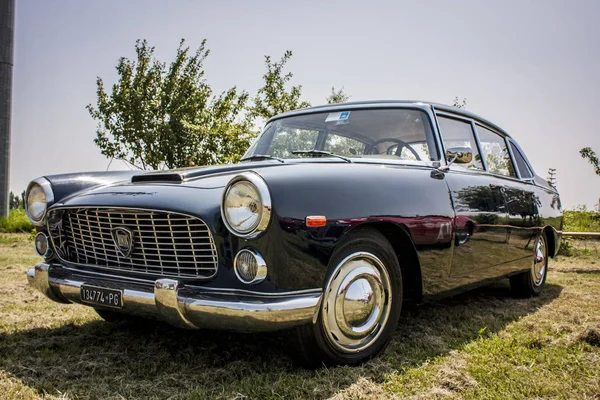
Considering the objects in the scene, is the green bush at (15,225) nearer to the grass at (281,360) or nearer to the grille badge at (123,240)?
the grass at (281,360)

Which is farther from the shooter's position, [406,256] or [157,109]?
[157,109]

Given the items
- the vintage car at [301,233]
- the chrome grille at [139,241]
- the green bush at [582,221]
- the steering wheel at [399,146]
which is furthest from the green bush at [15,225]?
the green bush at [582,221]

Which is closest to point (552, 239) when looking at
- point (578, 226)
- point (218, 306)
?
point (218, 306)

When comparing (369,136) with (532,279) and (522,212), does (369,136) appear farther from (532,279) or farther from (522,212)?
(532,279)

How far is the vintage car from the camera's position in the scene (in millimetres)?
2182

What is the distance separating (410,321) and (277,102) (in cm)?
890

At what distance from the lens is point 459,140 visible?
12.5ft

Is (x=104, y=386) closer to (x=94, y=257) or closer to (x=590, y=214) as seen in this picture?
(x=94, y=257)

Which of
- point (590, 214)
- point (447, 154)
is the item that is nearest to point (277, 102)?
point (590, 214)

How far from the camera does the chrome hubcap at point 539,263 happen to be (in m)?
4.67

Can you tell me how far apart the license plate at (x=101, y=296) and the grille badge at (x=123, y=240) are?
7.8 inches

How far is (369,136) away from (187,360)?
1.81 meters

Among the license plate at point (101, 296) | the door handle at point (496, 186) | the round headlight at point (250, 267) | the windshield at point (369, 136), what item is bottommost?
the license plate at point (101, 296)

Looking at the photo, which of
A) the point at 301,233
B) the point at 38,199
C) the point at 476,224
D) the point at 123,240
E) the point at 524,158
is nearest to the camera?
the point at 301,233
